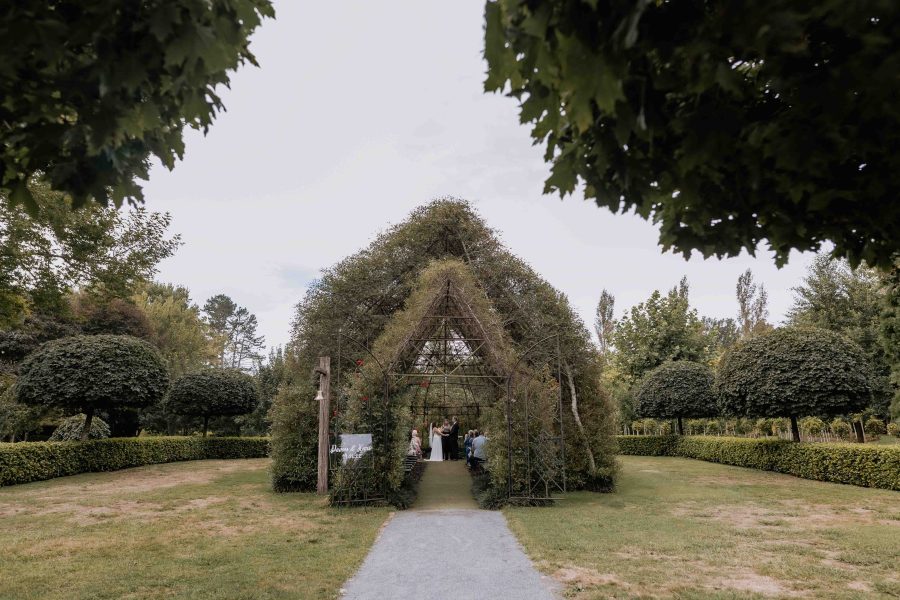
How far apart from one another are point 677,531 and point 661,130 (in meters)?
7.48

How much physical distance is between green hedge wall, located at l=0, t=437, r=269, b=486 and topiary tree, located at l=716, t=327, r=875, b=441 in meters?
14.9

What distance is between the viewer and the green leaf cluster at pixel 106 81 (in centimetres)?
193

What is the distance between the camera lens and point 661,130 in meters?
2.21

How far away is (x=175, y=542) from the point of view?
732 cm

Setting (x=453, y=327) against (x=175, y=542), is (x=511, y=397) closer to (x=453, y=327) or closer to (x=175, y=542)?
(x=453, y=327)

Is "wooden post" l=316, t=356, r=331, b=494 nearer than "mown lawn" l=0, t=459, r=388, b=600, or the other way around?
"mown lawn" l=0, t=459, r=388, b=600

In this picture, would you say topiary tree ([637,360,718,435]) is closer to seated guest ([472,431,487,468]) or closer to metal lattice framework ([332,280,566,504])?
seated guest ([472,431,487,468])

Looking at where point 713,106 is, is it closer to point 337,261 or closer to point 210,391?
point 337,261

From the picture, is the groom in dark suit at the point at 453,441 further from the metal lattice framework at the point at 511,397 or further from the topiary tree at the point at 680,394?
the topiary tree at the point at 680,394

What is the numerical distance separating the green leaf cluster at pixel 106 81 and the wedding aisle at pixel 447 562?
4.25 meters

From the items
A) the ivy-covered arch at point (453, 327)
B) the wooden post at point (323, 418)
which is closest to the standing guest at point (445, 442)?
the ivy-covered arch at point (453, 327)

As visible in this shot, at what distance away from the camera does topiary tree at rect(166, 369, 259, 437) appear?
20.8 metres

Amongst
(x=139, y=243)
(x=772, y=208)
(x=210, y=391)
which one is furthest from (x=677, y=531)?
(x=210, y=391)

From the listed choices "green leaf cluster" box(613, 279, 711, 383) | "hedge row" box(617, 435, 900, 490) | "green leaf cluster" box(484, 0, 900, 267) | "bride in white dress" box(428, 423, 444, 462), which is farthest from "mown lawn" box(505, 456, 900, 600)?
"green leaf cluster" box(613, 279, 711, 383)
